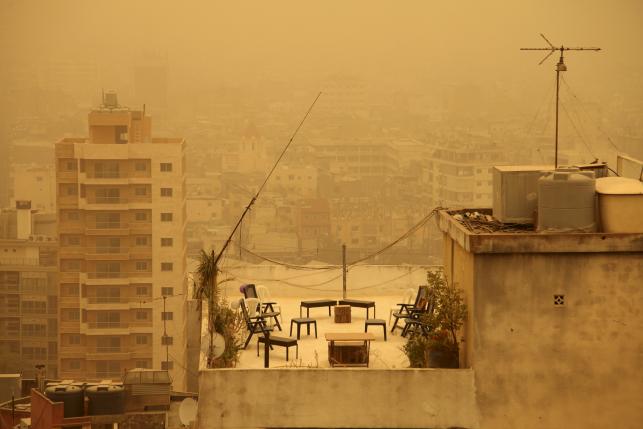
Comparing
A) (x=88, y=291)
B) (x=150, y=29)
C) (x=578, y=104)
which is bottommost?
(x=88, y=291)

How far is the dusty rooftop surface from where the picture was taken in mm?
10797

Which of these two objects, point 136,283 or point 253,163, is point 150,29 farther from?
point 136,283

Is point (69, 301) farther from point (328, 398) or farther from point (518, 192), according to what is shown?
point (328, 398)

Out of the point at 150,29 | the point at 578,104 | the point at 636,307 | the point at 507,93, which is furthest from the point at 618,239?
the point at 150,29

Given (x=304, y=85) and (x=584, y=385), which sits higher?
(x=304, y=85)

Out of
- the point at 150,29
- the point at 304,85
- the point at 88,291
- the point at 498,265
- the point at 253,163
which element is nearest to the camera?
the point at 498,265

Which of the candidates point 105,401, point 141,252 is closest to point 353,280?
point 105,401

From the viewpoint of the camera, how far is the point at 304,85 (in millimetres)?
129750

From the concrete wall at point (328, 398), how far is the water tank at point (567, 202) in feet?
5.60

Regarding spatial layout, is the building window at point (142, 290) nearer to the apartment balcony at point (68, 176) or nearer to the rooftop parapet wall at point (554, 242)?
the apartment balcony at point (68, 176)

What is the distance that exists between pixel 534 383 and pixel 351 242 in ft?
279

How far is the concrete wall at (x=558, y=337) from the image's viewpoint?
30.6 ft

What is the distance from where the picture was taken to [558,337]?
935cm

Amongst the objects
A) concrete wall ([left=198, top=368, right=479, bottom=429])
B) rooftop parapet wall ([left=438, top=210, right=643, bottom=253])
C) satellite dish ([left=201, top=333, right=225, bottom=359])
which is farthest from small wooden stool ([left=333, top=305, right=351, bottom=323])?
rooftop parapet wall ([left=438, top=210, right=643, bottom=253])
